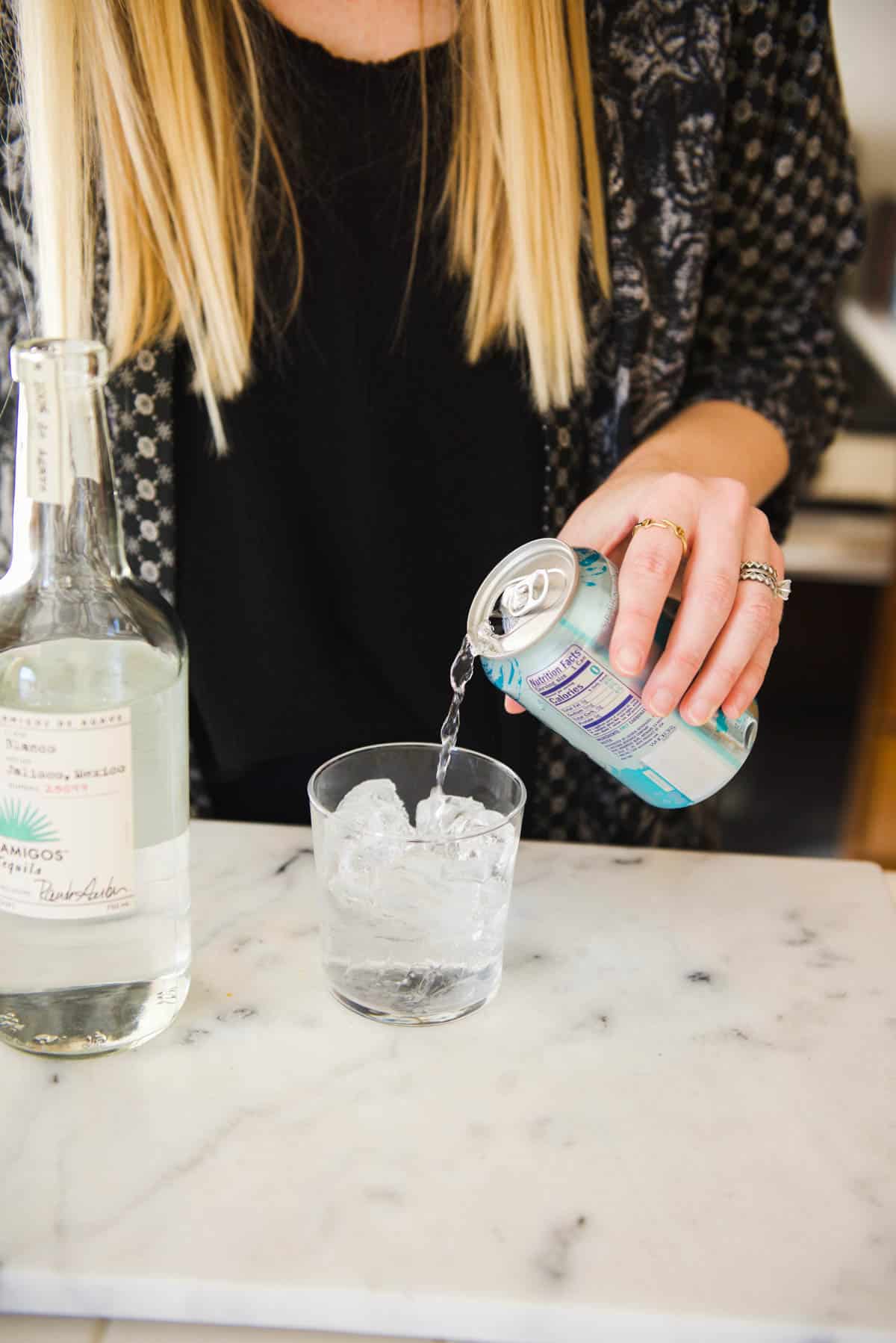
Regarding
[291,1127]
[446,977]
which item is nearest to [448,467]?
[446,977]

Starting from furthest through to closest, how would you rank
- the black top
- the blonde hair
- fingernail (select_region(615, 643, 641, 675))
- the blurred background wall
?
the blurred background wall < the black top < the blonde hair < fingernail (select_region(615, 643, 641, 675))

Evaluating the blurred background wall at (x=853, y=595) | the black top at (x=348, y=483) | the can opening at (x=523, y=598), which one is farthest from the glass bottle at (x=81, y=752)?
the blurred background wall at (x=853, y=595)

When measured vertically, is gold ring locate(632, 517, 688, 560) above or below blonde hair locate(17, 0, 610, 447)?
below

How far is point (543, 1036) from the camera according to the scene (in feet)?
2.45

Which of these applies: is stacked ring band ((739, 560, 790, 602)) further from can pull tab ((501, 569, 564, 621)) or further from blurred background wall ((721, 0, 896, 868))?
blurred background wall ((721, 0, 896, 868))

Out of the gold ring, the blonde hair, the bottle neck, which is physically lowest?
the gold ring

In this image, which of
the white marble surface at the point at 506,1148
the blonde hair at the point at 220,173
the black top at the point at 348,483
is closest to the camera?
the white marble surface at the point at 506,1148

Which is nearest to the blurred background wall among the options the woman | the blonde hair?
the woman

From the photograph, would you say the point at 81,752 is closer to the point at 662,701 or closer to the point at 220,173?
the point at 662,701

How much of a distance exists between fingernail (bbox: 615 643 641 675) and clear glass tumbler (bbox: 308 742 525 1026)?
12 cm

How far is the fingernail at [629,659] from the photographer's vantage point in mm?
687

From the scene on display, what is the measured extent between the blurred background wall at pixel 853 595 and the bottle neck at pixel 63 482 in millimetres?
1940

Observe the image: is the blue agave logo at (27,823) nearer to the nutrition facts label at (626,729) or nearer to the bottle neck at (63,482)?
the bottle neck at (63,482)

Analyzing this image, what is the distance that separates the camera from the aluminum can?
0.70 m
